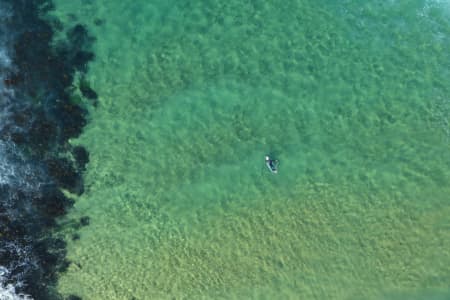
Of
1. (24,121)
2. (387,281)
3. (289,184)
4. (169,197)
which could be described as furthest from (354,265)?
(24,121)

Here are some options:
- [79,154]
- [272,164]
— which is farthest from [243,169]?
[79,154]

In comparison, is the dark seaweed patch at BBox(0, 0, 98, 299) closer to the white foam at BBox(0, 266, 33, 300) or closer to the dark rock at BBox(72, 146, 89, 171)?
the dark rock at BBox(72, 146, 89, 171)

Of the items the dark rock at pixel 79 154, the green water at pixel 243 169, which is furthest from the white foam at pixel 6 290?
the dark rock at pixel 79 154

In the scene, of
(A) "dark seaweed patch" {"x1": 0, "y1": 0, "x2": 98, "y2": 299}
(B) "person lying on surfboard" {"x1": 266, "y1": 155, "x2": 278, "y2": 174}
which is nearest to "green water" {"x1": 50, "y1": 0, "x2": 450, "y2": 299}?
(B) "person lying on surfboard" {"x1": 266, "y1": 155, "x2": 278, "y2": 174}

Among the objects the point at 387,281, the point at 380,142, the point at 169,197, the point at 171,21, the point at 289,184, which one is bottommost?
the point at 387,281

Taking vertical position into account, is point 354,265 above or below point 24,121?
below

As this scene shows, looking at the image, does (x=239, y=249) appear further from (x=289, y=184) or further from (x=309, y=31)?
(x=309, y=31)

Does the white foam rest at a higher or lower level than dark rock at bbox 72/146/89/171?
lower
